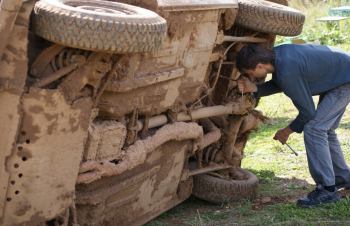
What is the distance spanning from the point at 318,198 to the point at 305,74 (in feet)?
3.99

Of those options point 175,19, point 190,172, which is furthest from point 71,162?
point 190,172

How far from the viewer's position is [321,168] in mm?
6902

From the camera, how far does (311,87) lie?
268 inches

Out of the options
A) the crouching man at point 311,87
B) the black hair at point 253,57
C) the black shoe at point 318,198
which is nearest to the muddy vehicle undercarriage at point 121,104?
the black hair at point 253,57

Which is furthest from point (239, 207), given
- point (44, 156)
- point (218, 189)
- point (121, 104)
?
point (44, 156)

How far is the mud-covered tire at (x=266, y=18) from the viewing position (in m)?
7.02

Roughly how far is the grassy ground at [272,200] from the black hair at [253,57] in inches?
54.5

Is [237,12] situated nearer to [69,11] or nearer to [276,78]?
[276,78]

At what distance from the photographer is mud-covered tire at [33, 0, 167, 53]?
14.8 ft

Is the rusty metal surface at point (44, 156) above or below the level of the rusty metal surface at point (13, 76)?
below

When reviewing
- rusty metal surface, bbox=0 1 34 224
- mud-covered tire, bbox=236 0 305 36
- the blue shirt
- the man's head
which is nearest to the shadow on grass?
the blue shirt

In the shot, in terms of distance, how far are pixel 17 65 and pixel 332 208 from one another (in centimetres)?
353

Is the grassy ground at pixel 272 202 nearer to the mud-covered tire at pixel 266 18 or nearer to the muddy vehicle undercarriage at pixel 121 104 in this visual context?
the muddy vehicle undercarriage at pixel 121 104

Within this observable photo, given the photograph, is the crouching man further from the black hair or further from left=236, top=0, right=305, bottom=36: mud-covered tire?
left=236, top=0, right=305, bottom=36: mud-covered tire
